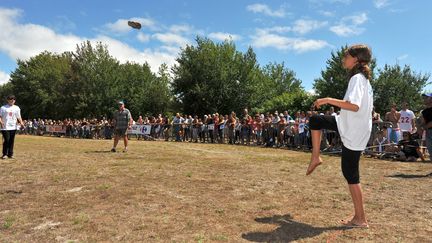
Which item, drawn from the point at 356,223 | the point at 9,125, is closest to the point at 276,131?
the point at 9,125

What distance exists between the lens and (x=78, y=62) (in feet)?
187

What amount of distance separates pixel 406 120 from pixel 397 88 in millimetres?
38265

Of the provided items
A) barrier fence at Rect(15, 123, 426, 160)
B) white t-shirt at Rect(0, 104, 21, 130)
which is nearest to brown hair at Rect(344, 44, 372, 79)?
barrier fence at Rect(15, 123, 426, 160)

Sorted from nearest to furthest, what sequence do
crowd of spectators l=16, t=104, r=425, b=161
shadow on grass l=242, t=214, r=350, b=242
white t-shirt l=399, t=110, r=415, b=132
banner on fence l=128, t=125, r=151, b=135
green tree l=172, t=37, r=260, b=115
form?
shadow on grass l=242, t=214, r=350, b=242
crowd of spectators l=16, t=104, r=425, b=161
white t-shirt l=399, t=110, r=415, b=132
banner on fence l=128, t=125, r=151, b=135
green tree l=172, t=37, r=260, b=115

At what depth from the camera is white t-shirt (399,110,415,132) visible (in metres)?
13.6

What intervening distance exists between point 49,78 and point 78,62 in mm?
14689

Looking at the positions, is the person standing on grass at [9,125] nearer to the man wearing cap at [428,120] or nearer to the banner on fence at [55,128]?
the man wearing cap at [428,120]

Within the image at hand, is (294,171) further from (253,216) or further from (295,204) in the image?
(253,216)

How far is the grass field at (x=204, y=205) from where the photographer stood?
15.0 ft

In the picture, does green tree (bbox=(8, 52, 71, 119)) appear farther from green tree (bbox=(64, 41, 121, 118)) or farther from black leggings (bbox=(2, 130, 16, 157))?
black leggings (bbox=(2, 130, 16, 157))

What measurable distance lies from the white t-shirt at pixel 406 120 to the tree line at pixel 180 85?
102 feet

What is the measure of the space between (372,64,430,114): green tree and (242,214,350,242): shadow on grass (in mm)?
45881

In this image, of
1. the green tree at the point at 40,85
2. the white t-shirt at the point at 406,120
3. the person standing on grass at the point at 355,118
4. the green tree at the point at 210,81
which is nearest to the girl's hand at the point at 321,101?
the person standing on grass at the point at 355,118

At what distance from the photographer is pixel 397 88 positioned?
48.3 metres
